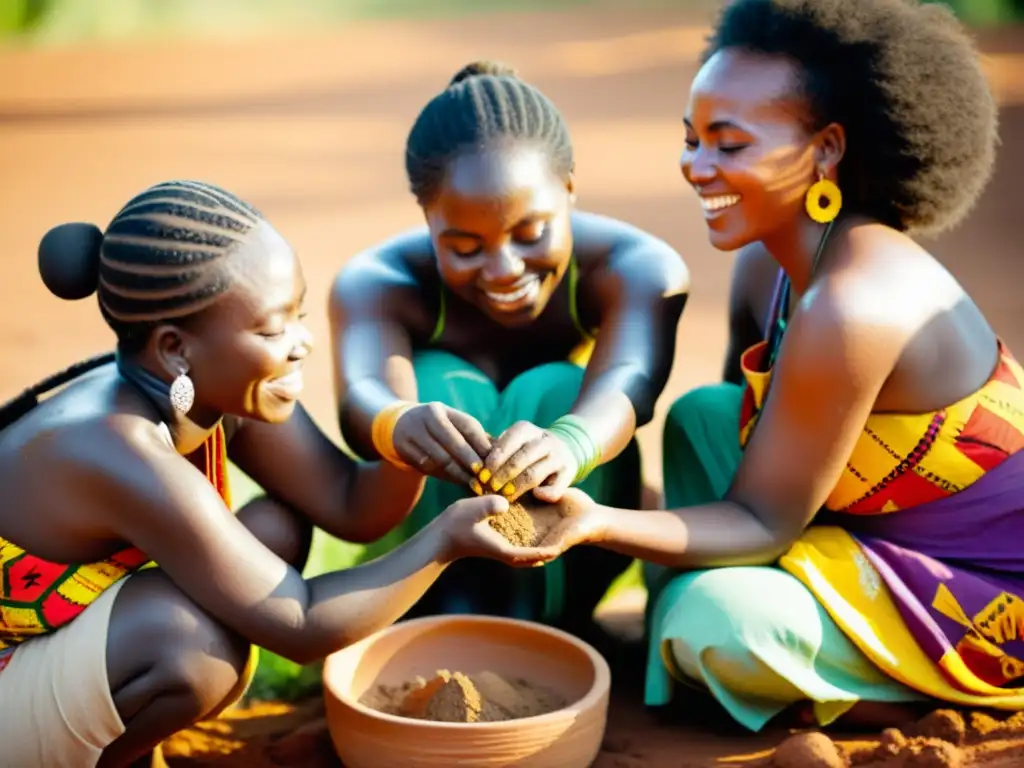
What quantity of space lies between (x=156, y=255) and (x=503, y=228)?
79cm

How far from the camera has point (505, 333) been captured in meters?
3.30

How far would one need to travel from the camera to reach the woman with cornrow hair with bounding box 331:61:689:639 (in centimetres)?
282

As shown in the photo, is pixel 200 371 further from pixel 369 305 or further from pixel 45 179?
pixel 45 179

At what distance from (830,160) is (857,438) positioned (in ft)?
1.93

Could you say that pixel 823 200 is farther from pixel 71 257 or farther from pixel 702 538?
pixel 71 257

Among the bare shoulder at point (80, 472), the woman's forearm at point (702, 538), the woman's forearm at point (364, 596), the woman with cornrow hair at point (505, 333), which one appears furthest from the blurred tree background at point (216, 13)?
the bare shoulder at point (80, 472)

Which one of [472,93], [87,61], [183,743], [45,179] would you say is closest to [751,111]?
[472,93]

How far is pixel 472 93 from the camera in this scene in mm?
2996

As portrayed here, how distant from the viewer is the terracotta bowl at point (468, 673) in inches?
99.0

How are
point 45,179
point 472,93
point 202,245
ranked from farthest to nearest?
point 45,179 < point 472,93 < point 202,245

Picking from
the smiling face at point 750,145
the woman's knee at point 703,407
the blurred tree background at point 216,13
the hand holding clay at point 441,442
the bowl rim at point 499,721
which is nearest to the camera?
the bowl rim at point 499,721

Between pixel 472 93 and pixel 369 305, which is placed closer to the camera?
pixel 472 93

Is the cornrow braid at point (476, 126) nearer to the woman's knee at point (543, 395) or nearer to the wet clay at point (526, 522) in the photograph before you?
the woman's knee at point (543, 395)

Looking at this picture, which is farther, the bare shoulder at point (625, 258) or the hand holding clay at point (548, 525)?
the bare shoulder at point (625, 258)
